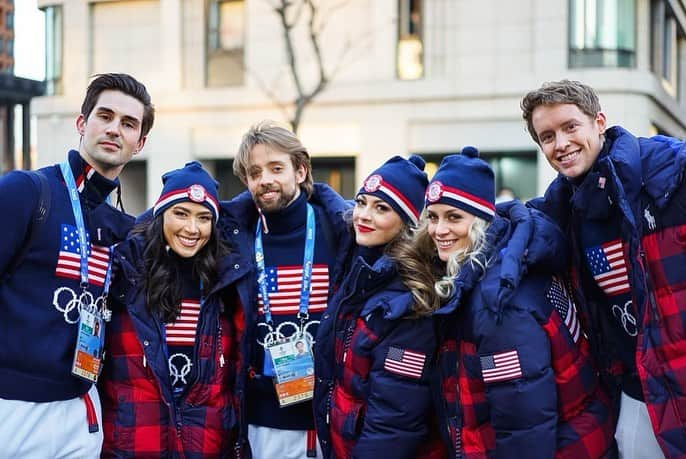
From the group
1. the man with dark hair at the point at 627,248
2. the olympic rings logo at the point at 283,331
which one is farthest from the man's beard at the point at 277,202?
the man with dark hair at the point at 627,248

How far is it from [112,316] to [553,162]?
2238 millimetres

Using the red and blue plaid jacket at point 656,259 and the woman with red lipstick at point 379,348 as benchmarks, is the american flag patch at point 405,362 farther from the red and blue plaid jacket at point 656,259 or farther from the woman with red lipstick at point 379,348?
the red and blue plaid jacket at point 656,259

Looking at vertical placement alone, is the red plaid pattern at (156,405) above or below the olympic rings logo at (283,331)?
below

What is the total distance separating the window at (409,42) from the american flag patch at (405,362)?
13.9 metres

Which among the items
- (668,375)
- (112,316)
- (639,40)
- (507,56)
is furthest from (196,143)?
(668,375)

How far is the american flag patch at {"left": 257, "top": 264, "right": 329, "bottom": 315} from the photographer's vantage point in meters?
3.67

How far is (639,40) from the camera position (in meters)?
15.6

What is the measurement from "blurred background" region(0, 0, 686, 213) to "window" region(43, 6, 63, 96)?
55 mm

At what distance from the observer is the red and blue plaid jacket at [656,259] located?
2738 millimetres

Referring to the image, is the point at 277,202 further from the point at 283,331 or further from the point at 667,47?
the point at 667,47

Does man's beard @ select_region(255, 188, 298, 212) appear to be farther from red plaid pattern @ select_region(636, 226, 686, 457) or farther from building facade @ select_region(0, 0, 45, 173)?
building facade @ select_region(0, 0, 45, 173)

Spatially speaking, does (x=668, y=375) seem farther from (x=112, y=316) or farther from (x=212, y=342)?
(x=112, y=316)

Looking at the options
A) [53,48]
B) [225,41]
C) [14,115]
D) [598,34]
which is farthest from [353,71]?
[14,115]

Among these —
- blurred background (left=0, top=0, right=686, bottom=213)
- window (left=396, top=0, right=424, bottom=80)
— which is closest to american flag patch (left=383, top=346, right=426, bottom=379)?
blurred background (left=0, top=0, right=686, bottom=213)
